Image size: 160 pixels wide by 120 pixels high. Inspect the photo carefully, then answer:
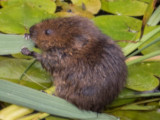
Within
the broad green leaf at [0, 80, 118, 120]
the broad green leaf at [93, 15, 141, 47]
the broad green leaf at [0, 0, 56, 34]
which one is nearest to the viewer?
the broad green leaf at [0, 80, 118, 120]

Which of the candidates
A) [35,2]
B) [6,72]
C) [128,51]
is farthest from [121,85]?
[35,2]

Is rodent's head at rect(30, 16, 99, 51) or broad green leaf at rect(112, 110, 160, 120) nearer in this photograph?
rodent's head at rect(30, 16, 99, 51)

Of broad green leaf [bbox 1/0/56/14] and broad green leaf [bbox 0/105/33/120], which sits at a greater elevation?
broad green leaf [bbox 1/0/56/14]

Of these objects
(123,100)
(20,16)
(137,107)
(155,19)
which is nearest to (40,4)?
(20,16)

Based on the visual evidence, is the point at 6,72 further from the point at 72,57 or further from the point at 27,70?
the point at 72,57

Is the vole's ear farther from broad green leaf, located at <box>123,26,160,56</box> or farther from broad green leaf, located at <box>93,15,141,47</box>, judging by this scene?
broad green leaf, located at <box>93,15,141,47</box>

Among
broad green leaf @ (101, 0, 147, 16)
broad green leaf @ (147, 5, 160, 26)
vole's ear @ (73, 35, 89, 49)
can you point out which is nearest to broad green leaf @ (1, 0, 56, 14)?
broad green leaf @ (101, 0, 147, 16)

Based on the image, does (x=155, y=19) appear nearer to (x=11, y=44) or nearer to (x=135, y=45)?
(x=135, y=45)
